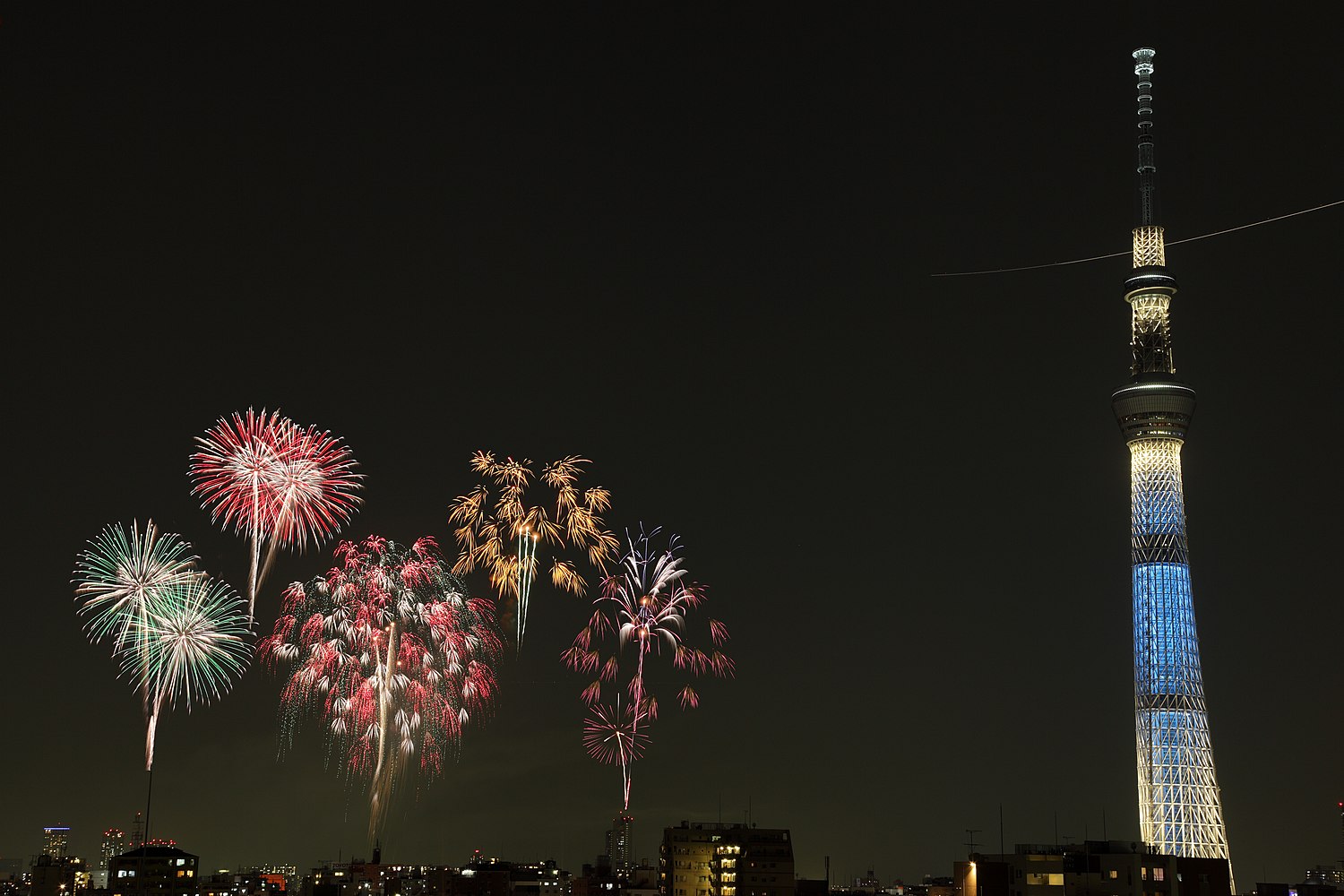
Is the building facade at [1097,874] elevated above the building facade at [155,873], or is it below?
above

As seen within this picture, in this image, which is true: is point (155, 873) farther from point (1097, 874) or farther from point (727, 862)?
point (1097, 874)

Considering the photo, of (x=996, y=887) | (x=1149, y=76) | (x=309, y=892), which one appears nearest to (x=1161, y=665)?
(x=996, y=887)

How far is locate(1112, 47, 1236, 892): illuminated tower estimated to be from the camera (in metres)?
141

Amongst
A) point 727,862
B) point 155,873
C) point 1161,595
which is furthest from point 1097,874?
point 155,873

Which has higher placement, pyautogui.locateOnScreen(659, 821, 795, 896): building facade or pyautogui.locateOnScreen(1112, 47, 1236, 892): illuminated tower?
pyautogui.locateOnScreen(1112, 47, 1236, 892): illuminated tower

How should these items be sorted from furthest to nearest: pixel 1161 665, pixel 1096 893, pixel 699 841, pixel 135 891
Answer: pixel 1161 665
pixel 135 891
pixel 699 841
pixel 1096 893

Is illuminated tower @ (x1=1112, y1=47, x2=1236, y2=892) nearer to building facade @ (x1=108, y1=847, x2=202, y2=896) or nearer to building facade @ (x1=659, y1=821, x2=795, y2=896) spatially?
building facade @ (x1=659, y1=821, x2=795, y2=896)

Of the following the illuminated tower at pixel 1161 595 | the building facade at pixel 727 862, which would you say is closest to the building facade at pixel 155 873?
the building facade at pixel 727 862

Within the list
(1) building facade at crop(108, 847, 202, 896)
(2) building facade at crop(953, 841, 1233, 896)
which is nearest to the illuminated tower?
(2) building facade at crop(953, 841, 1233, 896)

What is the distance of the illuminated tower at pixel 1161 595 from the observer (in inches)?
5556

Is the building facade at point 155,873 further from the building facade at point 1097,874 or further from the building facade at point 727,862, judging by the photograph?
the building facade at point 1097,874

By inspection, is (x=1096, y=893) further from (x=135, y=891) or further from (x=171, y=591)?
(x=135, y=891)

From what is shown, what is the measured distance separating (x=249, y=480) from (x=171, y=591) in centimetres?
712

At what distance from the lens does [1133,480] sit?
147 metres
